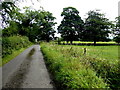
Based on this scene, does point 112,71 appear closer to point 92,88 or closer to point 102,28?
point 92,88

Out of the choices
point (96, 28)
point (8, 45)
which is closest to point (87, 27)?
point (96, 28)

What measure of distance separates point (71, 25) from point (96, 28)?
9077 mm

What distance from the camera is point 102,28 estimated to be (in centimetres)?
4975

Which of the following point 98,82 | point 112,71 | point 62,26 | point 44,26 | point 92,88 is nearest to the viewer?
point 92,88

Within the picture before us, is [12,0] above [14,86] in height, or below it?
above

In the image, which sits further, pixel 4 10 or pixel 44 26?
pixel 44 26

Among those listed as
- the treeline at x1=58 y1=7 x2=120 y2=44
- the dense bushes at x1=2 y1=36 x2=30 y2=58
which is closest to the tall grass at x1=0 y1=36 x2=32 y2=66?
the dense bushes at x1=2 y1=36 x2=30 y2=58

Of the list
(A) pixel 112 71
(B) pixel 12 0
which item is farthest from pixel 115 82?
(B) pixel 12 0

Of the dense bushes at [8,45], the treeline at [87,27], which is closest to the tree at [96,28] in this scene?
the treeline at [87,27]

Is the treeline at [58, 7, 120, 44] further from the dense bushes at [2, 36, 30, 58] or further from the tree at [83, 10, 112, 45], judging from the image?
the dense bushes at [2, 36, 30, 58]

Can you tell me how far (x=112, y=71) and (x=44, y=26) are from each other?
61167 mm

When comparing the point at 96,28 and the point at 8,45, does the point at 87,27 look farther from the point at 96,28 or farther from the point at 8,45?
the point at 8,45

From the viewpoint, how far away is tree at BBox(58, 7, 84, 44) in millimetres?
51344

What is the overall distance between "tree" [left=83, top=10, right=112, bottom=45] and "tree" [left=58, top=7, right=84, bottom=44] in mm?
2867
